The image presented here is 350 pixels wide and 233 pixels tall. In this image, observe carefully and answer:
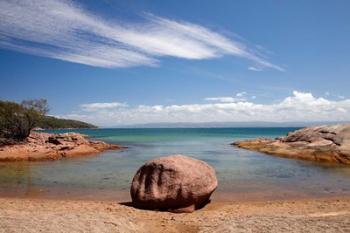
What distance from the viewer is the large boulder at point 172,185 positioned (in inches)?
639

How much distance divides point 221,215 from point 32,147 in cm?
3666

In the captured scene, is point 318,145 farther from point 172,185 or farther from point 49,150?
point 49,150

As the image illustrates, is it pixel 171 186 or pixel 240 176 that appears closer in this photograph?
pixel 171 186

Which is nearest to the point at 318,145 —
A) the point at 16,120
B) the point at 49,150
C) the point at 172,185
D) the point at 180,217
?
the point at 172,185

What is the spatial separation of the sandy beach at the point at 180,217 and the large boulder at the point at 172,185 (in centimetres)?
60

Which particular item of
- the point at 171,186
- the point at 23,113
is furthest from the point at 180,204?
the point at 23,113

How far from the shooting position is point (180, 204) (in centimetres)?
1634

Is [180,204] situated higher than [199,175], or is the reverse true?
[199,175]

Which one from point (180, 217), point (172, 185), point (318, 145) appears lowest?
point (180, 217)

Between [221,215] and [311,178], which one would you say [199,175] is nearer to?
[221,215]

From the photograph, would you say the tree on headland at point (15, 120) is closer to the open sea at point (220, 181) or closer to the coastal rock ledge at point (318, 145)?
the open sea at point (220, 181)

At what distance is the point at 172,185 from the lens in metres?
16.2

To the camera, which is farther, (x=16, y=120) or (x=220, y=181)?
(x=16, y=120)

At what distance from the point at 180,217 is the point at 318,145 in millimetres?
33388
